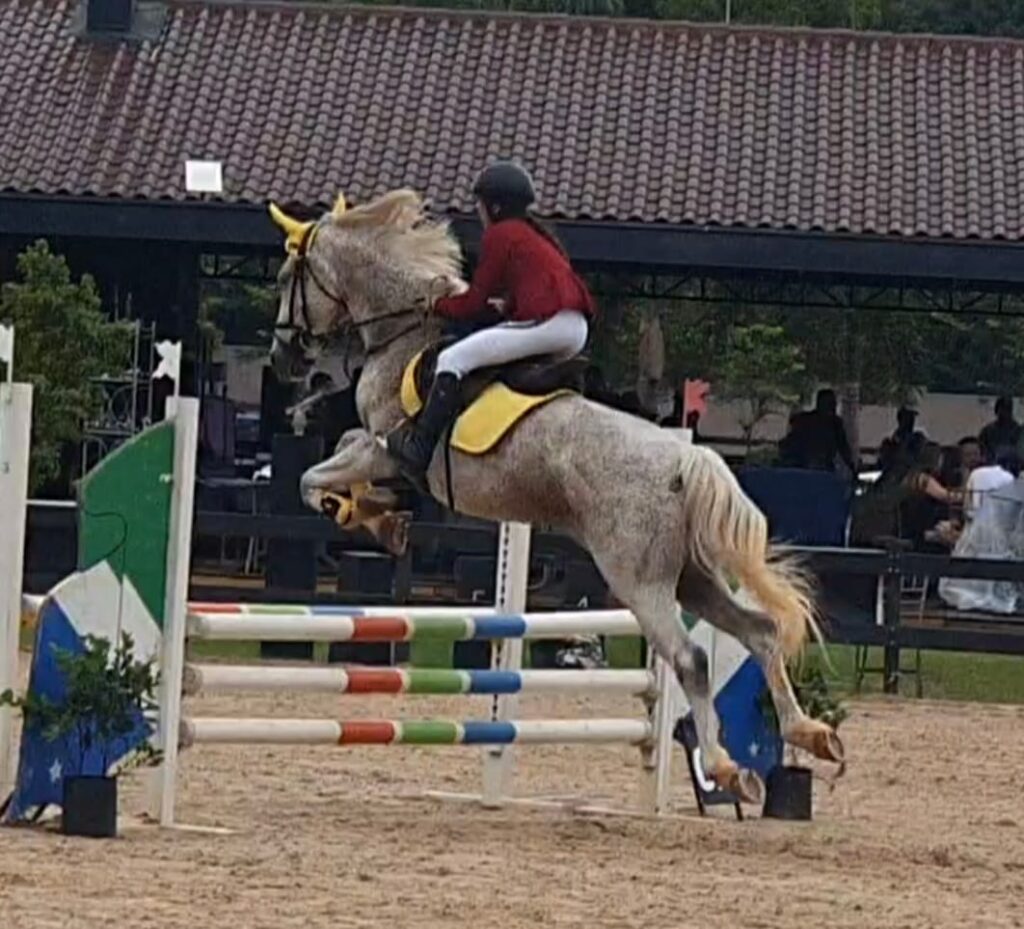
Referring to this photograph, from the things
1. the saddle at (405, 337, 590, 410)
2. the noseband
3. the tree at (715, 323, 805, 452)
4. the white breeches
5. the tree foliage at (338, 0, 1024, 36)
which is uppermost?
the tree foliage at (338, 0, 1024, 36)

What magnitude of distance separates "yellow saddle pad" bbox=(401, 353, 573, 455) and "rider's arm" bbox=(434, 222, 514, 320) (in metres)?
0.28

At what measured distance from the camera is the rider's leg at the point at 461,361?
949 cm

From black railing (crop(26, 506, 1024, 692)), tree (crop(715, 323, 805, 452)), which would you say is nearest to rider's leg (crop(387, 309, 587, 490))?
black railing (crop(26, 506, 1024, 692))

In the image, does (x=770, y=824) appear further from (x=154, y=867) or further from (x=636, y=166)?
(x=636, y=166)

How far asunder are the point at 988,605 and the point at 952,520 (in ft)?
7.59

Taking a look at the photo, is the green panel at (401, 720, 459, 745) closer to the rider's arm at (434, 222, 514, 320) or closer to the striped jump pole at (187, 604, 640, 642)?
the striped jump pole at (187, 604, 640, 642)

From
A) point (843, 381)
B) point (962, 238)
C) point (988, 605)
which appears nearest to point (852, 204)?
point (962, 238)

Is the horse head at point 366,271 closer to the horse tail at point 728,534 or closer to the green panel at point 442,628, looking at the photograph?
the green panel at point 442,628

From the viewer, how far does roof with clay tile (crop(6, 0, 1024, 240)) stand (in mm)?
25094

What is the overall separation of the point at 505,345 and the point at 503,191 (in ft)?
1.67

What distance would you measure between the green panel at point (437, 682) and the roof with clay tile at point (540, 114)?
15.1 meters

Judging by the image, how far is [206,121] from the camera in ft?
86.2

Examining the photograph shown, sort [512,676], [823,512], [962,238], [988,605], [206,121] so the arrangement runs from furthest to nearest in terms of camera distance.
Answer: [206,121]
[962,238]
[823,512]
[988,605]
[512,676]

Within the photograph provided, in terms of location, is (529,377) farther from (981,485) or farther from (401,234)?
(981,485)
